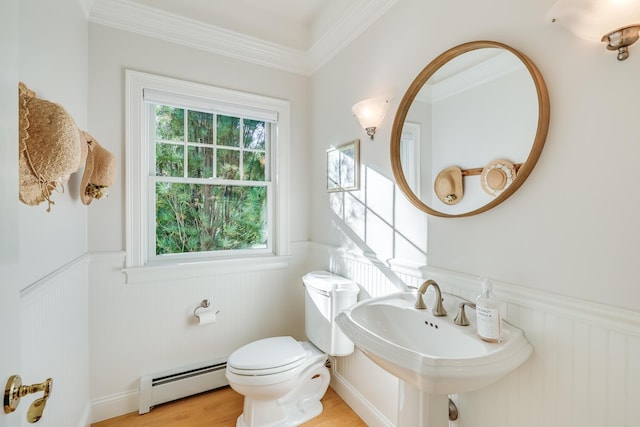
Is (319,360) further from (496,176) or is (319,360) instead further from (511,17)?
(511,17)

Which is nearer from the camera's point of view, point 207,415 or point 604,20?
point 604,20

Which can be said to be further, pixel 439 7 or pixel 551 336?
pixel 439 7

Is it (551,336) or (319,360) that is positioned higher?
(551,336)

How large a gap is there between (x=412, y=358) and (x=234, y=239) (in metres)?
1.68

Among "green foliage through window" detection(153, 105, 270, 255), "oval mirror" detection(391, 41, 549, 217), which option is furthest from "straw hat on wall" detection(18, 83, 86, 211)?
"oval mirror" detection(391, 41, 549, 217)

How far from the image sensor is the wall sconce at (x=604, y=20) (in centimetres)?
77

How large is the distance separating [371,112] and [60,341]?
185 cm

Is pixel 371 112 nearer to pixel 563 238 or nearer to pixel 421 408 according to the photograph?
pixel 563 238

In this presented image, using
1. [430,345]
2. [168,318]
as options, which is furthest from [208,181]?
[430,345]

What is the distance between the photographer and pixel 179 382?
6.34ft

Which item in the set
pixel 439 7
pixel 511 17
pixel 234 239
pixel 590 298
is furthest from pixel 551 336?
pixel 234 239

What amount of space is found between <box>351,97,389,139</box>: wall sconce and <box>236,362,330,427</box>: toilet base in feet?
4.86

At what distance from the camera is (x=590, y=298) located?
0.89 meters

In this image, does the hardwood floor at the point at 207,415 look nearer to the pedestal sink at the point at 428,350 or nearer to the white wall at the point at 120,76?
the pedestal sink at the point at 428,350
